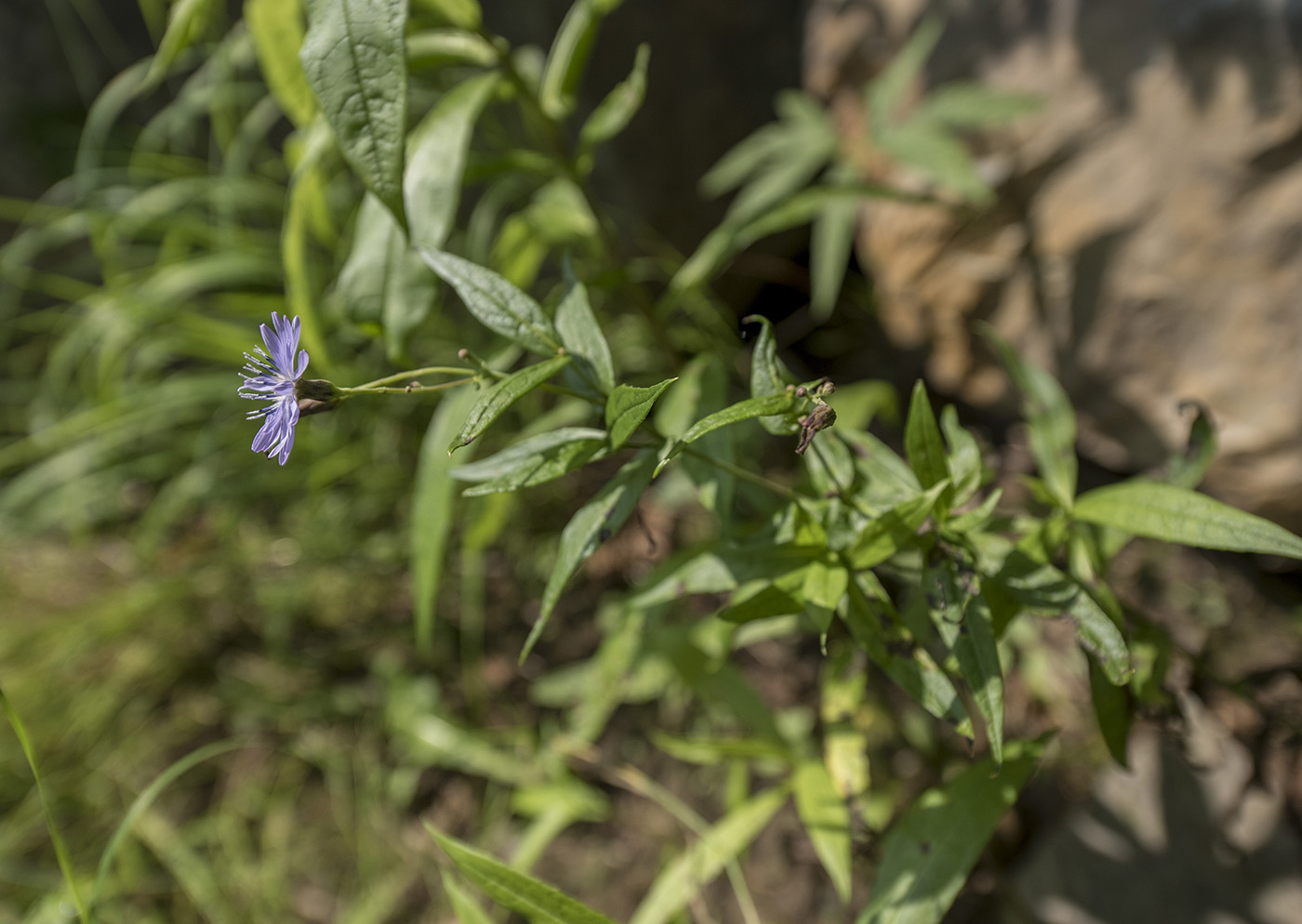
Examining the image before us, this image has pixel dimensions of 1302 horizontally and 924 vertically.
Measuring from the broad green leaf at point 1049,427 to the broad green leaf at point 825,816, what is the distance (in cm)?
47

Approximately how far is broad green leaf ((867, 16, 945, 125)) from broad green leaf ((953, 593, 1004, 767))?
3.41ft

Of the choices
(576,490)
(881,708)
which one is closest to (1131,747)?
(881,708)

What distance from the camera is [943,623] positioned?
643 millimetres

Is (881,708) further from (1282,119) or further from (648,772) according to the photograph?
(1282,119)

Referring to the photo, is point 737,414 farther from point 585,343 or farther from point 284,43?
point 284,43

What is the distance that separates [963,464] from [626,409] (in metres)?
0.35

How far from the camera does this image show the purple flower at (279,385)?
0.55 metres

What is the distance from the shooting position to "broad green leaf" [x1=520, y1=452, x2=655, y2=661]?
0.65 metres

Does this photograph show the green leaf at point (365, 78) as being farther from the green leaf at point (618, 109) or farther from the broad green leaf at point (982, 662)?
the broad green leaf at point (982, 662)

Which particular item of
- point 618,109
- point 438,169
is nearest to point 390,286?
point 438,169

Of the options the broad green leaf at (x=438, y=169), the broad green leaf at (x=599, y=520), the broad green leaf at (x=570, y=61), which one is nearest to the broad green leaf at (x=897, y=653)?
the broad green leaf at (x=599, y=520)

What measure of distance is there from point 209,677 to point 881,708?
164 cm

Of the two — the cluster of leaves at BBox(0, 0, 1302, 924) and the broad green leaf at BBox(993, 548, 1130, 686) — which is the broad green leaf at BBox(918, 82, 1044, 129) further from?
the broad green leaf at BBox(993, 548, 1130, 686)

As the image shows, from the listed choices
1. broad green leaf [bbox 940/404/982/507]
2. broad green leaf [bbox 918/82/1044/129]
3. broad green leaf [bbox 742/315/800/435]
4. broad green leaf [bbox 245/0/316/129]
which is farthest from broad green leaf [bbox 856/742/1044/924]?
broad green leaf [bbox 245/0/316/129]
